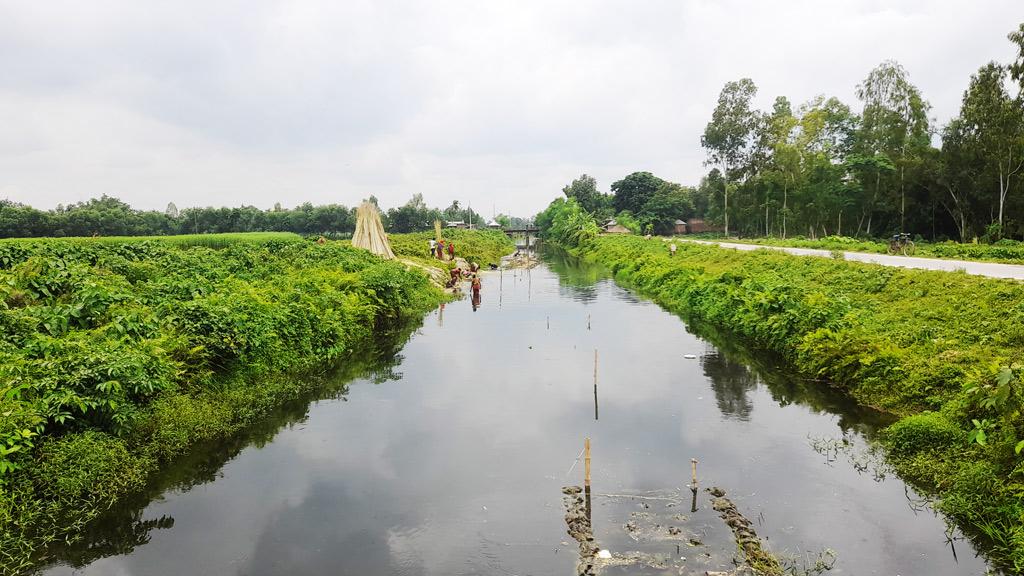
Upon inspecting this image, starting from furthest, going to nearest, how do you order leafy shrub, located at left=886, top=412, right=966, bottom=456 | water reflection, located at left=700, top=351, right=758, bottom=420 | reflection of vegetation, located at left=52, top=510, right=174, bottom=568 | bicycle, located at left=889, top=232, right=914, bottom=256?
bicycle, located at left=889, top=232, right=914, bottom=256 → water reflection, located at left=700, top=351, right=758, bottom=420 → leafy shrub, located at left=886, top=412, right=966, bottom=456 → reflection of vegetation, located at left=52, top=510, right=174, bottom=568

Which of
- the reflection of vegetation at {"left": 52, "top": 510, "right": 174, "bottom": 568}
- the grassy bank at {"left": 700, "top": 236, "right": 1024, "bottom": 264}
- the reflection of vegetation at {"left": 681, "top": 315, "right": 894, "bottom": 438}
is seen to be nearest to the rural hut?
the grassy bank at {"left": 700, "top": 236, "right": 1024, "bottom": 264}

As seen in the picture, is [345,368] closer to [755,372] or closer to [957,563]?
[755,372]

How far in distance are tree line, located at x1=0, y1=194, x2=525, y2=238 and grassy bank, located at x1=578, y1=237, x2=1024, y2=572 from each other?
56.3 meters

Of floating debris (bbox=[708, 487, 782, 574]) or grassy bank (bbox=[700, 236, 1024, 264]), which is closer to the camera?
floating debris (bbox=[708, 487, 782, 574])

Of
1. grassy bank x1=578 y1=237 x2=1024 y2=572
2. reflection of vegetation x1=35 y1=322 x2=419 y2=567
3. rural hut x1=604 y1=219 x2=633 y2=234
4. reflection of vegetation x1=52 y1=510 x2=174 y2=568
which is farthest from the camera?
rural hut x1=604 y1=219 x2=633 y2=234

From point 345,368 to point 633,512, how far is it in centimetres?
1142

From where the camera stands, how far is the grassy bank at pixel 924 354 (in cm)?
832

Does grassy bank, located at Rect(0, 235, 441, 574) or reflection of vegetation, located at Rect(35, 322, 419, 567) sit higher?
grassy bank, located at Rect(0, 235, 441, 574)

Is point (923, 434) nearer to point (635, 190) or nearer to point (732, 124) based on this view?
point (732, 124)

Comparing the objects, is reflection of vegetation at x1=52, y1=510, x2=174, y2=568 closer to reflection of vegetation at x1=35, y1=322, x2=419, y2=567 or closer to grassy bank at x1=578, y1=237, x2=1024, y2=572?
reflection of vegetation at x1=35, y1=322, x2=419, y2=567

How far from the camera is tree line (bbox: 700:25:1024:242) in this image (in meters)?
37.1

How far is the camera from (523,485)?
10008mm

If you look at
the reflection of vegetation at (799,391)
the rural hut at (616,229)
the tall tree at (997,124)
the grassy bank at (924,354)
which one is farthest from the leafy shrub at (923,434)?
the rural hut at (616,229)

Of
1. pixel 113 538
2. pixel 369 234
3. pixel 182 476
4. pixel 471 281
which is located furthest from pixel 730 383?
pixel 369 234
